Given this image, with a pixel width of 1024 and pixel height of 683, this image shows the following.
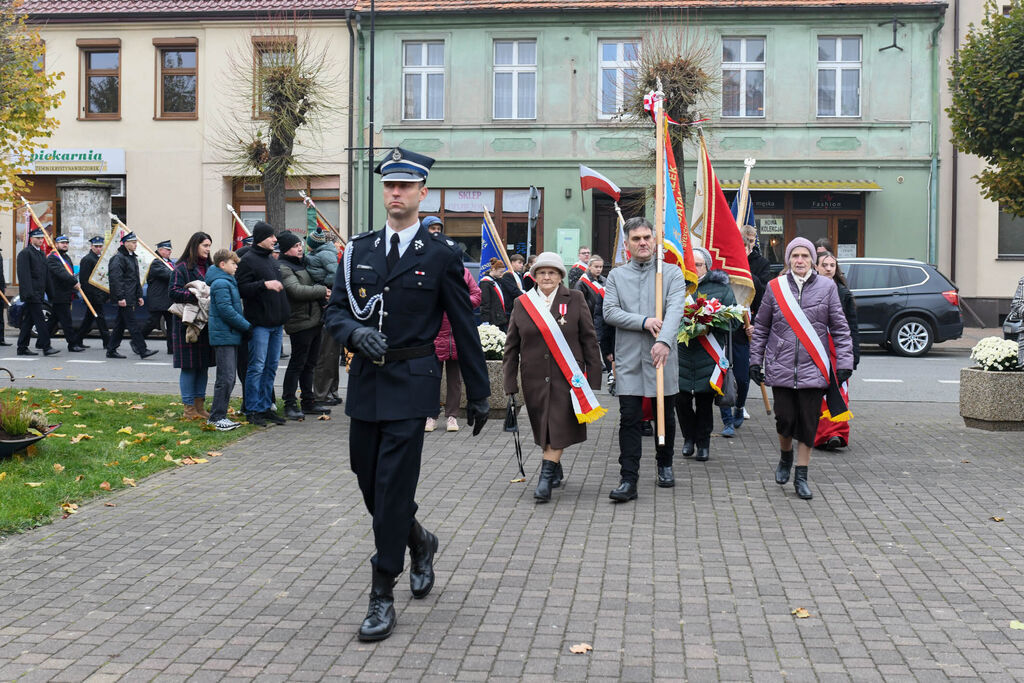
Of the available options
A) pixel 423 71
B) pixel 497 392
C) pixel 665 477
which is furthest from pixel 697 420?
pixel 423 71

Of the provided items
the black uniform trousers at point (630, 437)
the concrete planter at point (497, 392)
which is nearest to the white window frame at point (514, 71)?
the concrete planter at point (497, 392)

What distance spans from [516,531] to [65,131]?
28.2 meters

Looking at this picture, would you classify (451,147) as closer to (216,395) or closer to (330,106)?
(330,106)

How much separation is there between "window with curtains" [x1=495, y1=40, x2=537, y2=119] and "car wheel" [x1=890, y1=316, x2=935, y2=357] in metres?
12.5

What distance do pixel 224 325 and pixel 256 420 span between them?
1.05 m

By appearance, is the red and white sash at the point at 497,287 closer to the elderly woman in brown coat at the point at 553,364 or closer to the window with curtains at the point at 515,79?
the elderly woman in brown coat at the point at 553,364

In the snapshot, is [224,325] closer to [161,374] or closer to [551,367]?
[551,367]

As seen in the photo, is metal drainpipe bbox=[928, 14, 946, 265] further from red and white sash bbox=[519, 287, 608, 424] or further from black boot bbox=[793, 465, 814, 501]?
red and white sash bbox=[519, 287, 608, 424]

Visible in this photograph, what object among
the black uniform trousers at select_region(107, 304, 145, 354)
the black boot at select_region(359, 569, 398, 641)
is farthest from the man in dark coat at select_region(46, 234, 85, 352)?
the black boot at select_region(359, 569, 398, 641)

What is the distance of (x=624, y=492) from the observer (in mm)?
7957

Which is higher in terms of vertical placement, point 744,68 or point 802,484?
point 744,68

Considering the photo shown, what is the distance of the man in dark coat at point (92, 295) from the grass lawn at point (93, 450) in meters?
6.99

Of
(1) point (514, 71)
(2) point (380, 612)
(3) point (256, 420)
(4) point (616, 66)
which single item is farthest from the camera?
(1) point (514, 71)

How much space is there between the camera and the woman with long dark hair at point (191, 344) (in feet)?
37.0
